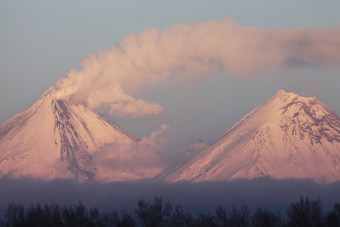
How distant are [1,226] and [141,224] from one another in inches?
735

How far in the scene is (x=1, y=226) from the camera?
95.1 meters

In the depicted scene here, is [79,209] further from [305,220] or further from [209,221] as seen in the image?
[305,220]

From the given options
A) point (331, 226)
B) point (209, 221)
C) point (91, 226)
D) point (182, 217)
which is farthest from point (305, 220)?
point (91, 226)

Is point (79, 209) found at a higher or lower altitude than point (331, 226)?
higher

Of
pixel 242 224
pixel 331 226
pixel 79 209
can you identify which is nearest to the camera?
pixel 331 226

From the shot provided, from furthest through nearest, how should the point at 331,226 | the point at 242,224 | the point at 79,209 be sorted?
the point at 79,209 < the point at 242,224 < the point at 331,226

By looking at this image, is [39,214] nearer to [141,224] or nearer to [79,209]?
[79,209]

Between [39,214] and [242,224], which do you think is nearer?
[242,224]

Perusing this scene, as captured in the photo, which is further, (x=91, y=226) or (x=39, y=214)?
(x=39, y=214)

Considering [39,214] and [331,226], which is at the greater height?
[39,214]

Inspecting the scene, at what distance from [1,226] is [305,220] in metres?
39.9

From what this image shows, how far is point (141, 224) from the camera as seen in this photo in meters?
95.4

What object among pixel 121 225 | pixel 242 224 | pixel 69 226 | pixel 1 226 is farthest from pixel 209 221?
pixel 1 226

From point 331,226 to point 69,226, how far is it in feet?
106
